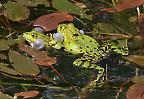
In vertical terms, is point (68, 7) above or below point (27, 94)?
above

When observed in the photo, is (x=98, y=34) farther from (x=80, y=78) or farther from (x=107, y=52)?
(x=80, y=78)

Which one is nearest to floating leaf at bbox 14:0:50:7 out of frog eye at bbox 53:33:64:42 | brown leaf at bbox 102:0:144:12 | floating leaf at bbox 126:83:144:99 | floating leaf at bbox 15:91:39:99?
frog eye at bbox 53:33:64:42

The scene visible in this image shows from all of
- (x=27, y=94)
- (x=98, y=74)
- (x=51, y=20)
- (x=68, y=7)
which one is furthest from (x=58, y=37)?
(x=27, y=94)

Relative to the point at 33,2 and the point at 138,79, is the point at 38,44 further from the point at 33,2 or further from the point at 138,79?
the point at 138,79

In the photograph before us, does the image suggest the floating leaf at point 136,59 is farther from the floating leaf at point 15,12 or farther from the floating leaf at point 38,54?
the floating leaf at point 15,12

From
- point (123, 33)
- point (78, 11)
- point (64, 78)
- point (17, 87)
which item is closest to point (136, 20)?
point (123, 33)

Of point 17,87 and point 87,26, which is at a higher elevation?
point 87,26

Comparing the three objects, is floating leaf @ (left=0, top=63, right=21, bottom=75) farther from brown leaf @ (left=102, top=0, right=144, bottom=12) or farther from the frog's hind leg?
brown leaf @ (left=102, top=0, right=144, bottom=12)

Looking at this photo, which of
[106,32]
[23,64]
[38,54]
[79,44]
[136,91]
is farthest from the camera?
[106,32]
